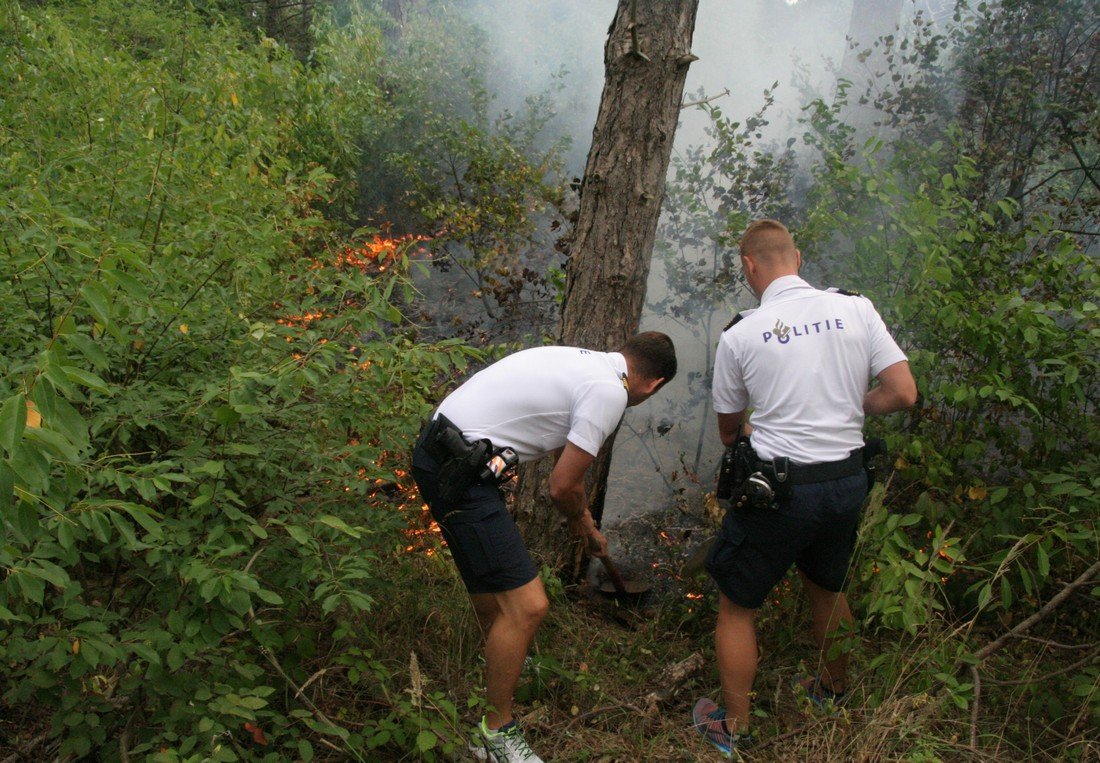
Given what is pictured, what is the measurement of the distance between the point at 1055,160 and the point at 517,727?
479cm

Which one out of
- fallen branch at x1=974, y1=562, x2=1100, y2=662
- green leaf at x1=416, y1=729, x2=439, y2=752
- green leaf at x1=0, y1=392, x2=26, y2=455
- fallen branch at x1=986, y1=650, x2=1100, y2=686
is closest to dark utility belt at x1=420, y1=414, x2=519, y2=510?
green leaf at x1=416, y1=729, x2=439, y2=752

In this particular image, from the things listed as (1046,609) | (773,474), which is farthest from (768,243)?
(1046,609)

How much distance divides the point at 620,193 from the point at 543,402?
1.66m

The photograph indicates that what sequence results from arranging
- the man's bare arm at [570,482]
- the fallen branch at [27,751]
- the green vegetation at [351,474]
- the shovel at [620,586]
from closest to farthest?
1. the green vegetation at [351,474]
2. the fallen branch at [27,751]
3. the man's bare arm at [570,482]
4. the shovel at [620,586]

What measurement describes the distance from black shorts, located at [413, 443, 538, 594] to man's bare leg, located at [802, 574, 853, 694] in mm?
1211

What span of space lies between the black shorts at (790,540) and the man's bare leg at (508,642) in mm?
748

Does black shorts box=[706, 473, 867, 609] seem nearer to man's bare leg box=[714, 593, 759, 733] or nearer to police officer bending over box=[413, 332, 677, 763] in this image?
man's bare leg box=[714, 593, 759, 733]

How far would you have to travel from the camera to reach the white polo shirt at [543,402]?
284cm

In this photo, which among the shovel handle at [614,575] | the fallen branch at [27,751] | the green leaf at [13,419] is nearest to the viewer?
the green leaf at [13,419]

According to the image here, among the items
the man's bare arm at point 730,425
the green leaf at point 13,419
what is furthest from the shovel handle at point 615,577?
the green leaf at point 13,419

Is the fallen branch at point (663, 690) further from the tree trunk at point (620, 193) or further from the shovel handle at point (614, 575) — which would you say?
the tree trunk at point (620, 193)

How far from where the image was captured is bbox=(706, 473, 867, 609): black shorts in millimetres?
2900

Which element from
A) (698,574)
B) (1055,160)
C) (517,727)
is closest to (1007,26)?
(1055,160)

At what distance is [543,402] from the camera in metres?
2.90
